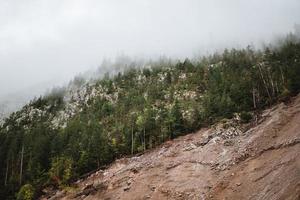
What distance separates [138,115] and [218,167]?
42560 mm

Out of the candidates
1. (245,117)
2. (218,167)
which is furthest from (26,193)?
(245,117)

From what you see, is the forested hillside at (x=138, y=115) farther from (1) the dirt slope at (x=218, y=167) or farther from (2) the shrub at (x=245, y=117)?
(1) the dirt slope at (x=218, y=167)

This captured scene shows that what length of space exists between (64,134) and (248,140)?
150 feet

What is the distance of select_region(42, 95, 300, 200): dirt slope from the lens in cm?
3544

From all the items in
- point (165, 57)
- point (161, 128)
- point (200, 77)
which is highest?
point (165, 57)

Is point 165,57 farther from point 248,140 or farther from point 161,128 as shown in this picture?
point 248,140

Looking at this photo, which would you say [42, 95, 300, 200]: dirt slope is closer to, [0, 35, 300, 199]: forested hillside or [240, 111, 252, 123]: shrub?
[240, 111, 252, 123]: shrub

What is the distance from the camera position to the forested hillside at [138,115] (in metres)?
63.9

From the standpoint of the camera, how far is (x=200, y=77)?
106 metres

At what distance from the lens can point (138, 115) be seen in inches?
3349

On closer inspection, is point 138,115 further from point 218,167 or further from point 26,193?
point 218,167

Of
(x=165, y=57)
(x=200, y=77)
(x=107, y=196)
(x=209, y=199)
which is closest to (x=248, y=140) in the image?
(x=209, y=199)

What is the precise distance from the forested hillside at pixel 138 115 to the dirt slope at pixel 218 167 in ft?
18.4

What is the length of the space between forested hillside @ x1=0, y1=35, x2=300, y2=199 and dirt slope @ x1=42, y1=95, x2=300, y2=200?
18.4ft
